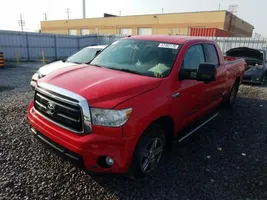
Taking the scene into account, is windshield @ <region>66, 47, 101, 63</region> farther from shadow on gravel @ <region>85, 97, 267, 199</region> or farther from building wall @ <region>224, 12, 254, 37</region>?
building wall @ <region>224, 12, 254, 37</region>

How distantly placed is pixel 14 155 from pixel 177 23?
1722 inches

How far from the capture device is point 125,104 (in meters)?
2.40

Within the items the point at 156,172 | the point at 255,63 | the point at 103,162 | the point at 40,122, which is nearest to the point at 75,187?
the point at 103,162

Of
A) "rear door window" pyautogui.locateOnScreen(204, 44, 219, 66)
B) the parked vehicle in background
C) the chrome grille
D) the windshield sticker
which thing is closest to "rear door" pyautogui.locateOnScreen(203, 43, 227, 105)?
"rear door window" pyautogui.locateOnScreen(204, 44, 219, 66)

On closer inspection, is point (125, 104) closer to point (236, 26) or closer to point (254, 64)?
point (254, 64)

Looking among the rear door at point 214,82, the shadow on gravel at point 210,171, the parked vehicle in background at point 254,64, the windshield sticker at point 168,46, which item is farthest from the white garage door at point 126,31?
the windshield sticker at point 168,46

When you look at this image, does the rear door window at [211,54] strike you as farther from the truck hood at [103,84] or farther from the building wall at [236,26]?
the building wall at [236,26]

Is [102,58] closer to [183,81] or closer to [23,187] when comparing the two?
[183,81]

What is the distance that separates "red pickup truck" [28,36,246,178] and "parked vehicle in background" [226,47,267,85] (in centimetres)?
701

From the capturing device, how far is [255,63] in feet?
33.4

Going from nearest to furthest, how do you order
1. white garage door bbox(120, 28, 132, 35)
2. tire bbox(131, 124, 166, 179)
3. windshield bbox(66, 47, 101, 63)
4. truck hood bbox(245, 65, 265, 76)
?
1. tire bbox(131, 124, 166, 179)
2. windshield bbox(66, 47, 101, 63)
3. truck hood bbox(245, 65, 265, 76)
4. white garage door bbox(120, 28, 132, 35)

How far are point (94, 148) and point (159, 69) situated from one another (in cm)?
148

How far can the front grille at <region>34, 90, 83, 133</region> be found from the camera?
7.97 feet

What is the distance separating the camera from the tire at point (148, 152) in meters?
2.62
